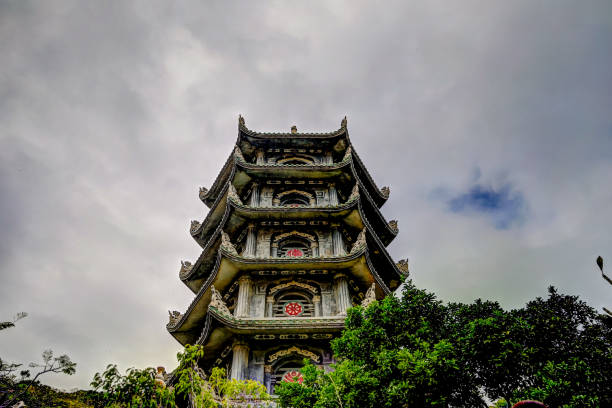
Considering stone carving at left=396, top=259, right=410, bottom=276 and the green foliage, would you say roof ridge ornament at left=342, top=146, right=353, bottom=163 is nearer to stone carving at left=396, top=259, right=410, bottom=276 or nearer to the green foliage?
stone carving at left=396, top=259, right=410, bottom=276

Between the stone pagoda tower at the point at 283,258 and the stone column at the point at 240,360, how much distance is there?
0.03 metres

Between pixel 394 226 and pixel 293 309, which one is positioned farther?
pixel 394 226

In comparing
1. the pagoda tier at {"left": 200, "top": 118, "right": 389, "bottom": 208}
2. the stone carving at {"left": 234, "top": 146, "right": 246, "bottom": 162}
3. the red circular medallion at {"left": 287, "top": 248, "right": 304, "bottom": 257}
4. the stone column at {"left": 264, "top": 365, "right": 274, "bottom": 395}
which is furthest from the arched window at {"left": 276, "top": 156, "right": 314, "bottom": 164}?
the stone column at {"left": 264, "top": 365, "right": 274, "bottom": 395}

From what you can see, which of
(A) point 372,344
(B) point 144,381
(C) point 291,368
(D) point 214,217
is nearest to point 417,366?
(A) point 372,344

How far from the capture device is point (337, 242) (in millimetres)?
16703

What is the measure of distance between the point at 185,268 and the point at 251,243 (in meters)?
3.89

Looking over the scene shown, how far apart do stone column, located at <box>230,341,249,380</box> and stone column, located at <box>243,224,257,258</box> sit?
378 centimetres

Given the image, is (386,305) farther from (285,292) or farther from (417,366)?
(285,292)

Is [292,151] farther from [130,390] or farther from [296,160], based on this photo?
[130,390]

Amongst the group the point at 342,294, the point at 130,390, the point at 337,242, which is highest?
the point at 337,242

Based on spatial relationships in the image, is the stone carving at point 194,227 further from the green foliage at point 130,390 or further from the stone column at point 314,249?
the green foliage at point 130,390

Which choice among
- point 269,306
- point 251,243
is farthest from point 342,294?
point 251,243

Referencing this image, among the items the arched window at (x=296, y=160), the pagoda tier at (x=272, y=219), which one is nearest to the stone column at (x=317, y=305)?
the pagoda tier at (x=272, y=219)

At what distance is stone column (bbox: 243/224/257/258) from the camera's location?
16344 millimetres
